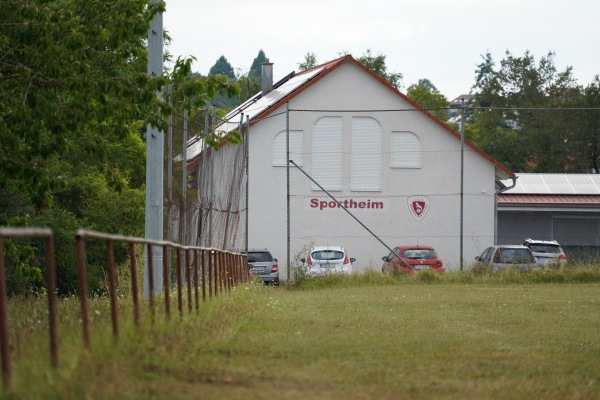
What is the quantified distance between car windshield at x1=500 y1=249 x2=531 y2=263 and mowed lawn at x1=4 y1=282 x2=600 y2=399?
16578 millimetres

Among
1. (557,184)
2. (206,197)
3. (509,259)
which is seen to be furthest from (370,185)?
(206,197)

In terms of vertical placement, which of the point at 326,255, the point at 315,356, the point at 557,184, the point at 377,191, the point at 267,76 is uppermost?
the point at 267,76

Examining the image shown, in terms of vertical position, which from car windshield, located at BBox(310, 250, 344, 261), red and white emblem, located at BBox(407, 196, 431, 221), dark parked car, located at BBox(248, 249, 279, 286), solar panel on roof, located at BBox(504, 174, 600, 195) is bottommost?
dark parked car, located at BBox(248, 249, 279, 286)

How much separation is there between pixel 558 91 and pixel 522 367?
83142 mm

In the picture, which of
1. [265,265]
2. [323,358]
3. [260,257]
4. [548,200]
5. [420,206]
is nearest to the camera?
[323,358]

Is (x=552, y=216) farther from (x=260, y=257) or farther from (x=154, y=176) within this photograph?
(x=154, y=176)

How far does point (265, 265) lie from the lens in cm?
3838

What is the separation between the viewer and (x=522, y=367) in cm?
949

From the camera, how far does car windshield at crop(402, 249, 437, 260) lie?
119 ft

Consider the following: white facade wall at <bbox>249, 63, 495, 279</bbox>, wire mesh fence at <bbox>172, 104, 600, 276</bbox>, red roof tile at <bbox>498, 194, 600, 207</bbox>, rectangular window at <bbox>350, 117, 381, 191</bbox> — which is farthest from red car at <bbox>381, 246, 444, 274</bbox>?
red roof tile at <bbox>498, 194, 600, 207</bbox>

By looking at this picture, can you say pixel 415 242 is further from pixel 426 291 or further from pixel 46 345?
pixel 46 345

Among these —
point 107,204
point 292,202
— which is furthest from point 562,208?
point 107,204

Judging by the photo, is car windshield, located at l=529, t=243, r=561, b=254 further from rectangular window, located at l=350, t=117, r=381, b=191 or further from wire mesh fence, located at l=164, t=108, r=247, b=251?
wire mesh fence, located at l=164, t=108, r=247, b=251

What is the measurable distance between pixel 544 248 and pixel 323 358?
103 ft
